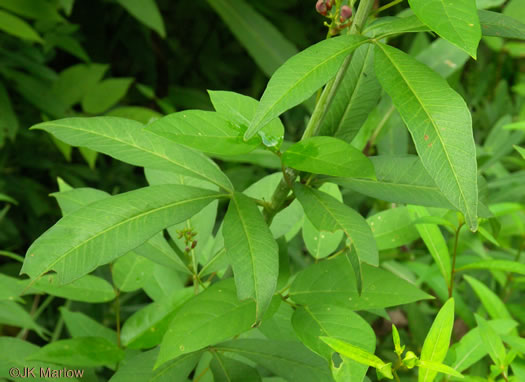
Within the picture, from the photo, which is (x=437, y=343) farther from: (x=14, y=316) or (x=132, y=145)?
(x=14, y=316)

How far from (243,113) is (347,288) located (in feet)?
0.61

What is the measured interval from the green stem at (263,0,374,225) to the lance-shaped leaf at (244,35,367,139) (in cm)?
3

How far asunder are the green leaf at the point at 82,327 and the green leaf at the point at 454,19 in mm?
490

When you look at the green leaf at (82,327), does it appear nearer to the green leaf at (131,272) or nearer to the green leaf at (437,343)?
the green leaf at (131,272)

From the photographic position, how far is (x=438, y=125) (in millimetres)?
399

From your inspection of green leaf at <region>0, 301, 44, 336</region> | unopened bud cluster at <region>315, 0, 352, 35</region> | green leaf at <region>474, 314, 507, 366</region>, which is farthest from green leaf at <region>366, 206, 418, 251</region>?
green leaf at <region>0, 301, 44, 336</region>

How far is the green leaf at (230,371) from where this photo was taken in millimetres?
539

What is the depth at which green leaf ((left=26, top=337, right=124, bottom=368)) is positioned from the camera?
0.57 meters

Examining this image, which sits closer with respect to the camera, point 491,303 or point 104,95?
point 491,303

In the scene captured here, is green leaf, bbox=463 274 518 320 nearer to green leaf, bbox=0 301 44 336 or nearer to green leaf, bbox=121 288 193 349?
green leaf, bbox=121 288 193 349

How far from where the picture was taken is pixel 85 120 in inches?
20.4

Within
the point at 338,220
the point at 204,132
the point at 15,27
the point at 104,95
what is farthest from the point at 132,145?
the point at 104,95

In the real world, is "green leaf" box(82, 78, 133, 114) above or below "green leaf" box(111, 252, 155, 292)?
below

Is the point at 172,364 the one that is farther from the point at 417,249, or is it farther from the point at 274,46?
the point at 274,46
